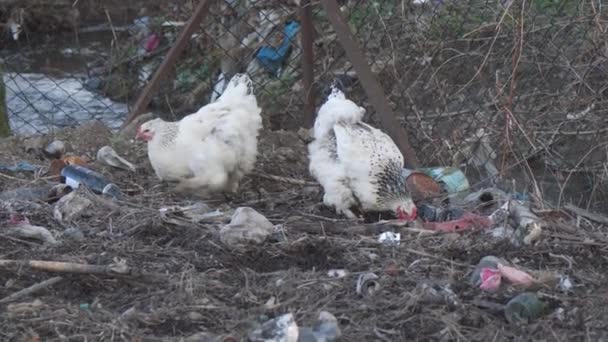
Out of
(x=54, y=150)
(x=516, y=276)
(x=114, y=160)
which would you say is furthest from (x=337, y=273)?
(x=54, y=150)

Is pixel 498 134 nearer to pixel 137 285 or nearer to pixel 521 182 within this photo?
pixel 521 182

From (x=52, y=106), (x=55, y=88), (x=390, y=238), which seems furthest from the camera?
(x=55, y=88)

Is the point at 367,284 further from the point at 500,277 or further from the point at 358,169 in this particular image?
the point at 358,169

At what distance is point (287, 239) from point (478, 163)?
1545mm

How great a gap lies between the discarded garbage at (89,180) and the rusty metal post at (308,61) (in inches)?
48.2

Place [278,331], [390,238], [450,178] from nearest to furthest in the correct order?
[278,331] → [390,238] → [450,178]

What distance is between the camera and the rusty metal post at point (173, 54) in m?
4.63

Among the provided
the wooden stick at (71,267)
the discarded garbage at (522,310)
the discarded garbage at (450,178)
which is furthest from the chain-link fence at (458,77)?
the wooden stick at (71,267)

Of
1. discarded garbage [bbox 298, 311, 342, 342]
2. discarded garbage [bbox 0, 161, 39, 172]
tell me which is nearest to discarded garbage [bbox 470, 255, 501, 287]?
discarded garbage [bbox 298, 311, 342, 342]

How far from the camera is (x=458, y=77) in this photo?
483 centimetres

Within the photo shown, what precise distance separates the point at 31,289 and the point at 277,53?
2.83 metres

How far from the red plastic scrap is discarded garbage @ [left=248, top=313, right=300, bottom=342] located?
1.10 metres

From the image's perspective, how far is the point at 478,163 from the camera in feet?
15.3

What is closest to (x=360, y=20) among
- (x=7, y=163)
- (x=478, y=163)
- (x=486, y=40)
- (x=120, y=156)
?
(x=486, y=40)
